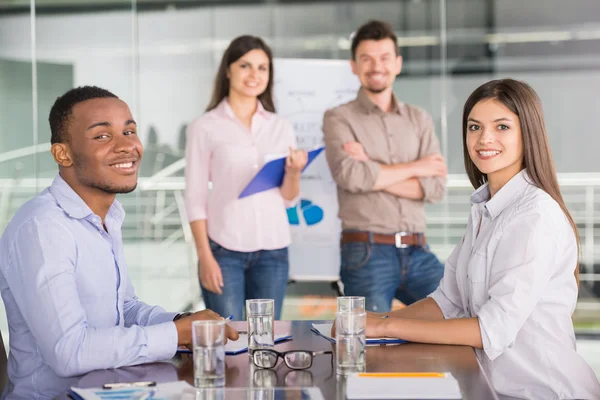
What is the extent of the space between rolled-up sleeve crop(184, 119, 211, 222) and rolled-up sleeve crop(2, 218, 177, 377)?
1.62 metres

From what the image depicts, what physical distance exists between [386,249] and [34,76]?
194 centimetres

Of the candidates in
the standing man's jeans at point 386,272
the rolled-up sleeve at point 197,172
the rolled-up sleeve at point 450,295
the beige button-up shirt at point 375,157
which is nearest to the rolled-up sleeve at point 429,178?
the beige button-up shirt at point 375,157

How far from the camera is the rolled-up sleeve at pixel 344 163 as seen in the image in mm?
3512

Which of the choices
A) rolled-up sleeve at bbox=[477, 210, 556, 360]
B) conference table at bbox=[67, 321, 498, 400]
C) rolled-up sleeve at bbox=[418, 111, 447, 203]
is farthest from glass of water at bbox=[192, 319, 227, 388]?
rolled-up sleeve at bbox=[418, 111, 447, 203]

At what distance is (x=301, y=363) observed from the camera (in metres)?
1.84

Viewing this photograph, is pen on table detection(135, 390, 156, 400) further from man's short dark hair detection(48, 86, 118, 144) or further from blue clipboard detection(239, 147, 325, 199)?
blue clipboard detection(239, 147, 325, 199)

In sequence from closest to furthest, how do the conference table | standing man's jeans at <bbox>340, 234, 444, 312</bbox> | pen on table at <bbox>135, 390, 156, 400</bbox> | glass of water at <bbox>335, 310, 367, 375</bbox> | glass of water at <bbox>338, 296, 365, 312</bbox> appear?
pen on table at <bbox>135, 390, 156, 400</bbox> < the conference table < glass of water at <bbox>335, 310, 367, 375</bbox> < glass of water at <bbox>338, 296, 365, 312</bbox> < standing man's jeans at <bbox>340, 234, 444, 312</bbox>

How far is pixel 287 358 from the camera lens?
6.03ft

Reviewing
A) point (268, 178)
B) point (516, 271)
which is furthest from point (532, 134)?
point (268, 178)

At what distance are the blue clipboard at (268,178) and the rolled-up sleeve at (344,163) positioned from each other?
11 cm

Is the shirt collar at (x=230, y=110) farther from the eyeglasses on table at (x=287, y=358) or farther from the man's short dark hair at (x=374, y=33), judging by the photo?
the eyeglasses on table at (x=287, y=358)

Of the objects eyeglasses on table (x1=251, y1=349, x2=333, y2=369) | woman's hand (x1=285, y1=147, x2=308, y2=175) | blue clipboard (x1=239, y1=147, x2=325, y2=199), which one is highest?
woman's hand (x1=285, y1=147, x2=308, y2=175)

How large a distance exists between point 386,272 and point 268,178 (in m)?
0.63

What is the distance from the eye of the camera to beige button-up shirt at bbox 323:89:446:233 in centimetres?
354
